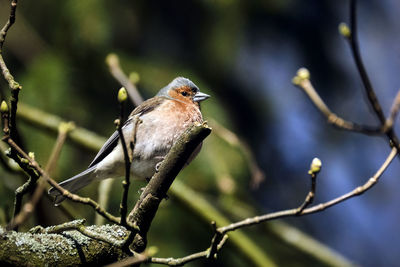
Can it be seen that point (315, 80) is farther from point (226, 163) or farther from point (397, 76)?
point (397, 76)

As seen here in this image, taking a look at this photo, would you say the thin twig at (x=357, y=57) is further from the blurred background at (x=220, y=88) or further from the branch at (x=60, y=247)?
the blurred background at (x=220, y=88)

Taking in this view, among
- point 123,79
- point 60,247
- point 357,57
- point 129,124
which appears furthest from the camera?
point 129,124

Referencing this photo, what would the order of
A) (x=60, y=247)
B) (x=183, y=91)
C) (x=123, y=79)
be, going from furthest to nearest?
(x=183, y=91)
(x=123, y=79)
(x=60, y=247)

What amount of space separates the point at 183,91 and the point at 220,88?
98cm

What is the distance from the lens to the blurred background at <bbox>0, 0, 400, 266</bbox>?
5.21 metres

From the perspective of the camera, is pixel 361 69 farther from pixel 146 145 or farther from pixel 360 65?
pixel 146 145

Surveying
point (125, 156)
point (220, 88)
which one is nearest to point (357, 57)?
point (125, 156)

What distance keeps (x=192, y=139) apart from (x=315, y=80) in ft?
12.4

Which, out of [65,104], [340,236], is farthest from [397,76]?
[65,104]

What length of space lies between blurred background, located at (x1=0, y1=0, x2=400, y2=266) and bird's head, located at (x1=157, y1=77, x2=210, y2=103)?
107mm

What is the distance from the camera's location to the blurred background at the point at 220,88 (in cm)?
521

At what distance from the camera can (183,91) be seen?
5258mm

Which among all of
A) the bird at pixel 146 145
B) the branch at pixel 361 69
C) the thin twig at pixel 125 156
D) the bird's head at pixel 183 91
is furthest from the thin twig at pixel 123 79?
the branch at pixel 361 69

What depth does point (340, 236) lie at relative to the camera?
7777 millimetres
